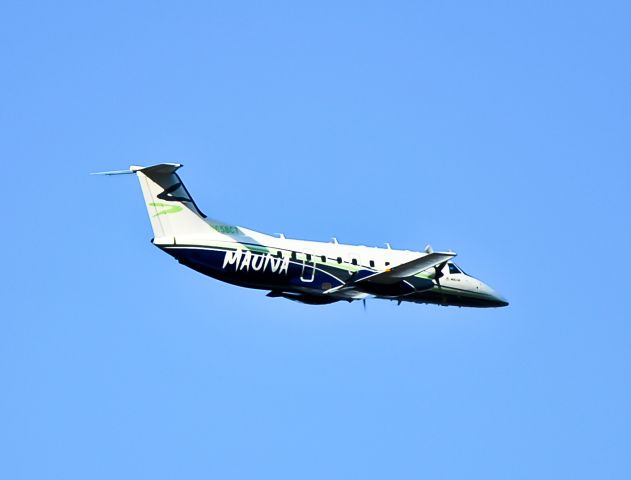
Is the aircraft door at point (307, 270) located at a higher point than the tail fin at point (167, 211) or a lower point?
lower

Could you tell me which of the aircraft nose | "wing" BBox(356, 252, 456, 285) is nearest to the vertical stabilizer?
"wing" BBox(356, 252, 456, 285)

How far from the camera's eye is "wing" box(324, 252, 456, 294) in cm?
8281

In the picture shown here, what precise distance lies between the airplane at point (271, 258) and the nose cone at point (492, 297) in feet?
15.7

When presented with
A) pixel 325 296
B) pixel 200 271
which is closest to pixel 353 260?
pixel 325 296

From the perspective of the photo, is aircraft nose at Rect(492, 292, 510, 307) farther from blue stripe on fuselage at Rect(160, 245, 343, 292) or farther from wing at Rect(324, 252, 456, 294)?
blue stripe on fuselage at Rect(160, 245, 343, 292)

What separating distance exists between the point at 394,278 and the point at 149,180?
13178 millimetres

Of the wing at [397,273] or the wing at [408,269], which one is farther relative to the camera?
the wing at [397,273]

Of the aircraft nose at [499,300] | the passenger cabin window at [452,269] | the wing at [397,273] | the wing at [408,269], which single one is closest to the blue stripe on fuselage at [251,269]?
the wing at [397,273]

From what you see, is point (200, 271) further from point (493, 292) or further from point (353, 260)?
point (493, 292)

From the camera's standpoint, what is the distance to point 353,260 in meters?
86.6

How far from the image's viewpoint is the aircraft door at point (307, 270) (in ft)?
279

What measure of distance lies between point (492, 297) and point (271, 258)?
14379mm

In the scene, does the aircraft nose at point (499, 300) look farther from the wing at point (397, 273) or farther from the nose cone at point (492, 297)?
the wing at point (397, 273)

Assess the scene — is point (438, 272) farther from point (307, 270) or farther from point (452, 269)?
point (307, 270)
